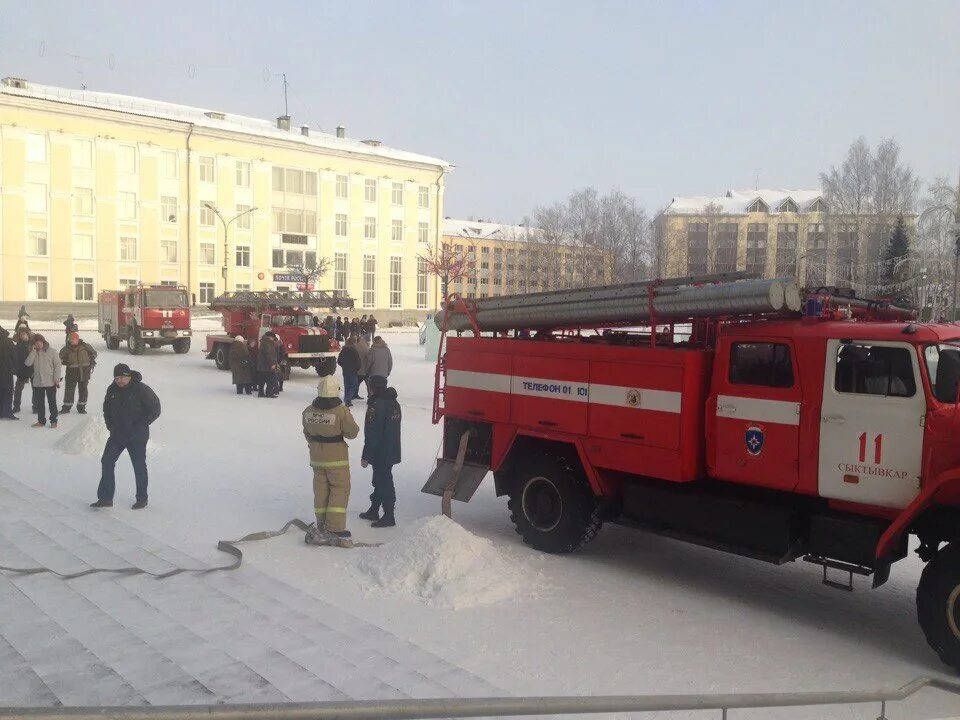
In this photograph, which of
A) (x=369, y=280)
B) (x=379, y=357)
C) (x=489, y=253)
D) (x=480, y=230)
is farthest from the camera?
(x=480, y=230)

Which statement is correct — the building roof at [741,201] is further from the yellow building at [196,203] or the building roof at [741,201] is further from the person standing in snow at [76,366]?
the person standing in snow at [76,366]

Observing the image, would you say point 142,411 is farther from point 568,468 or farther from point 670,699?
point 670,699

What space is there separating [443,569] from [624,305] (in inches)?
120

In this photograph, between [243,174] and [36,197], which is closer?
[36,197]

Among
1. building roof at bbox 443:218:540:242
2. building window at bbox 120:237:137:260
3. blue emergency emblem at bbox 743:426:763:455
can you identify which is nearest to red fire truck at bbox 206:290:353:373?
blue emergency emblem at bbox 743:426:763:455

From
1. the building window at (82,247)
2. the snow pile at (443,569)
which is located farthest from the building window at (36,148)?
the snow pile at (443,569)

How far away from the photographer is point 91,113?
186ft

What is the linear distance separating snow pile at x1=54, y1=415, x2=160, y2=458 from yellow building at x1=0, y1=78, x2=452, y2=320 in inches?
1611

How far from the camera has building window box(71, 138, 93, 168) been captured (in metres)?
56.4

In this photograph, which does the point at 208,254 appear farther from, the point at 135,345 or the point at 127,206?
the point at 135,345

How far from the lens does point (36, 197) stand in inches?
2188

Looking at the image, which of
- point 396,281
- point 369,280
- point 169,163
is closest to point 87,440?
point 169,163

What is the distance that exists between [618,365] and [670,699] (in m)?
4.63

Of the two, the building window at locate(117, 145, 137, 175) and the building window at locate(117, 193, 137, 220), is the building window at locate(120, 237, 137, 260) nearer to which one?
the building window at locate(117, 193, 137, 220)
